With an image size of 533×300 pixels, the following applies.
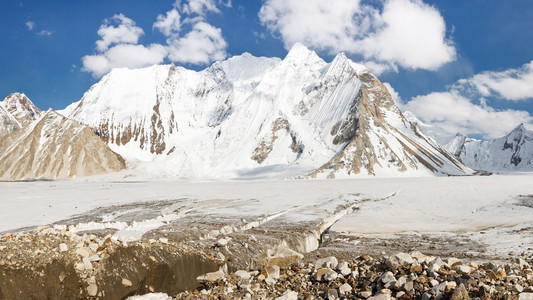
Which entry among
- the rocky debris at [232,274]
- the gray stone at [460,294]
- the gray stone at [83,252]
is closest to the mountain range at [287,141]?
the rocky debris at [232,274]

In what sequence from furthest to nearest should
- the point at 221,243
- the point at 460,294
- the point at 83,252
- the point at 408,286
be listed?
the point at 221,243 < the point at 83,252 < the point at 408,286 < the point at 460,294

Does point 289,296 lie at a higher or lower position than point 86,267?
lower

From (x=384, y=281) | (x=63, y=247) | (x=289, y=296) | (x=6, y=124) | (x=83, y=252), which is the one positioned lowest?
(x=289, y=296)

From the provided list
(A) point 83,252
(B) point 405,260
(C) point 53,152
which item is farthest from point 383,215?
(C) point 53,152

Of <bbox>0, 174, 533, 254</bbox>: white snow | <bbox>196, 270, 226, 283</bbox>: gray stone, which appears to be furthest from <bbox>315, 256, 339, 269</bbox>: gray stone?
<bbox>0, 174, 533, 254</bbox>: white snow

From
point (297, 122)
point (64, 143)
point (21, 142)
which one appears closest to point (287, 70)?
point (297, 122)

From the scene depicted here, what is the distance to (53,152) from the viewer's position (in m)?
123

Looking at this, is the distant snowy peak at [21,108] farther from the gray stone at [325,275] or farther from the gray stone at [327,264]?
the gray stone at [325,275]

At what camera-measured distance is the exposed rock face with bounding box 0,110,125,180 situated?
4624 inches

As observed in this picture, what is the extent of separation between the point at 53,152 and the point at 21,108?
68840 millimetres

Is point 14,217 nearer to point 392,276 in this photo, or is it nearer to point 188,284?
point 188,284

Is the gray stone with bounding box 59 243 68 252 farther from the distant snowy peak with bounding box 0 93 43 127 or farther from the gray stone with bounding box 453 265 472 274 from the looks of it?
the distant snowy peak with bounding box 0 93 43 127

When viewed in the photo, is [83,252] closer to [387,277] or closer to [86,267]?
[86,267]

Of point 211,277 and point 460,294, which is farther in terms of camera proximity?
point 211,277
